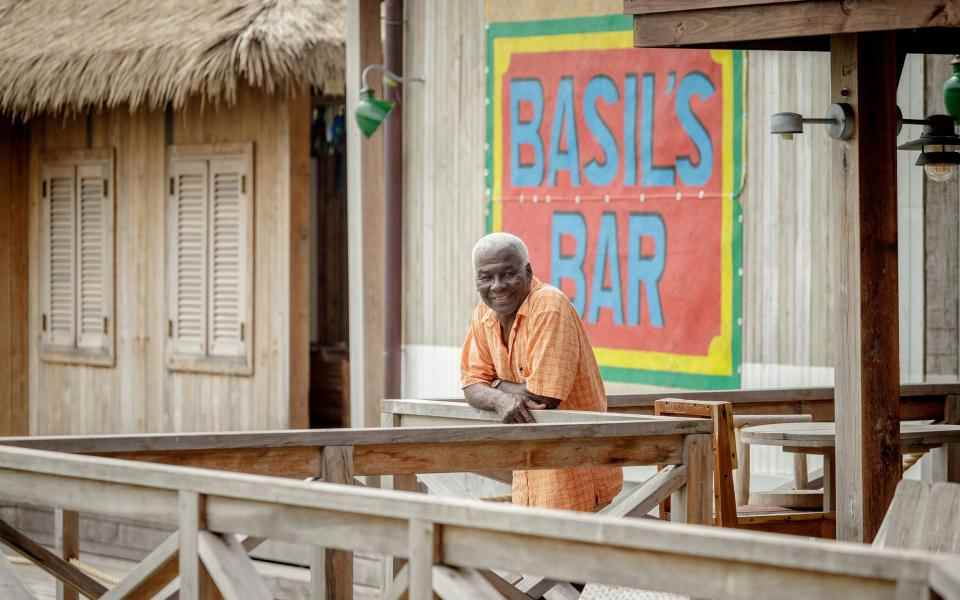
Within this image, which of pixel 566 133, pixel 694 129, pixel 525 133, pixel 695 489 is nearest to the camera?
pixel 695 489

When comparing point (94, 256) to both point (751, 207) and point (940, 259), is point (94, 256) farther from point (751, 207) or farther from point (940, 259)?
point (940, 259)

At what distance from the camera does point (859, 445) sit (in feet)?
18.2

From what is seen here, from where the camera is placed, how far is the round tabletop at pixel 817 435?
6176 millimetres

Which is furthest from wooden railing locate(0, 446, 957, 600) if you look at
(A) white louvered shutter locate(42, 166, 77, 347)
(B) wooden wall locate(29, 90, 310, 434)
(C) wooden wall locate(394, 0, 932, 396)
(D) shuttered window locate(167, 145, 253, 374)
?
(A) white louvered shutter locate(42, 166, 77, 347)

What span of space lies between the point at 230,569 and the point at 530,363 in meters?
1.72

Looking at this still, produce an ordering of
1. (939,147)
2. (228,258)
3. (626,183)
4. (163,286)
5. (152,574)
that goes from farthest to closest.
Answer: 1. (163,286)
2. (228,258)
3. (626,183)
4. (939,147)
5. (152,574)

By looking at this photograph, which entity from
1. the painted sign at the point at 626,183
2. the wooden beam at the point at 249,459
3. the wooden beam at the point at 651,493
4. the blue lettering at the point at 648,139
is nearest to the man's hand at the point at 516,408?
the wooden beam at the point at 651,493

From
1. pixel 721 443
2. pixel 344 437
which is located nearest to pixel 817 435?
pixel 721 443

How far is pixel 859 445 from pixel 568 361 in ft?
3.61

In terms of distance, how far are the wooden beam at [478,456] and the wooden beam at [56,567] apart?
89 centimetres

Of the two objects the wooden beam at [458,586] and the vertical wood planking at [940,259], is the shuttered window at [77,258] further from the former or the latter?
the wooden beam at [458,586]

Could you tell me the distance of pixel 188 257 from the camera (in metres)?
12.0

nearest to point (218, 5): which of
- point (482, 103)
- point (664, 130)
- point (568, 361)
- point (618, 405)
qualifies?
point (482, 103)

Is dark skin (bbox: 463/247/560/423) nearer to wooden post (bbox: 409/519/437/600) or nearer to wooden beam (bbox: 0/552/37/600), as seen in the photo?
wooden beam (bbox: 0/552/37/600)
